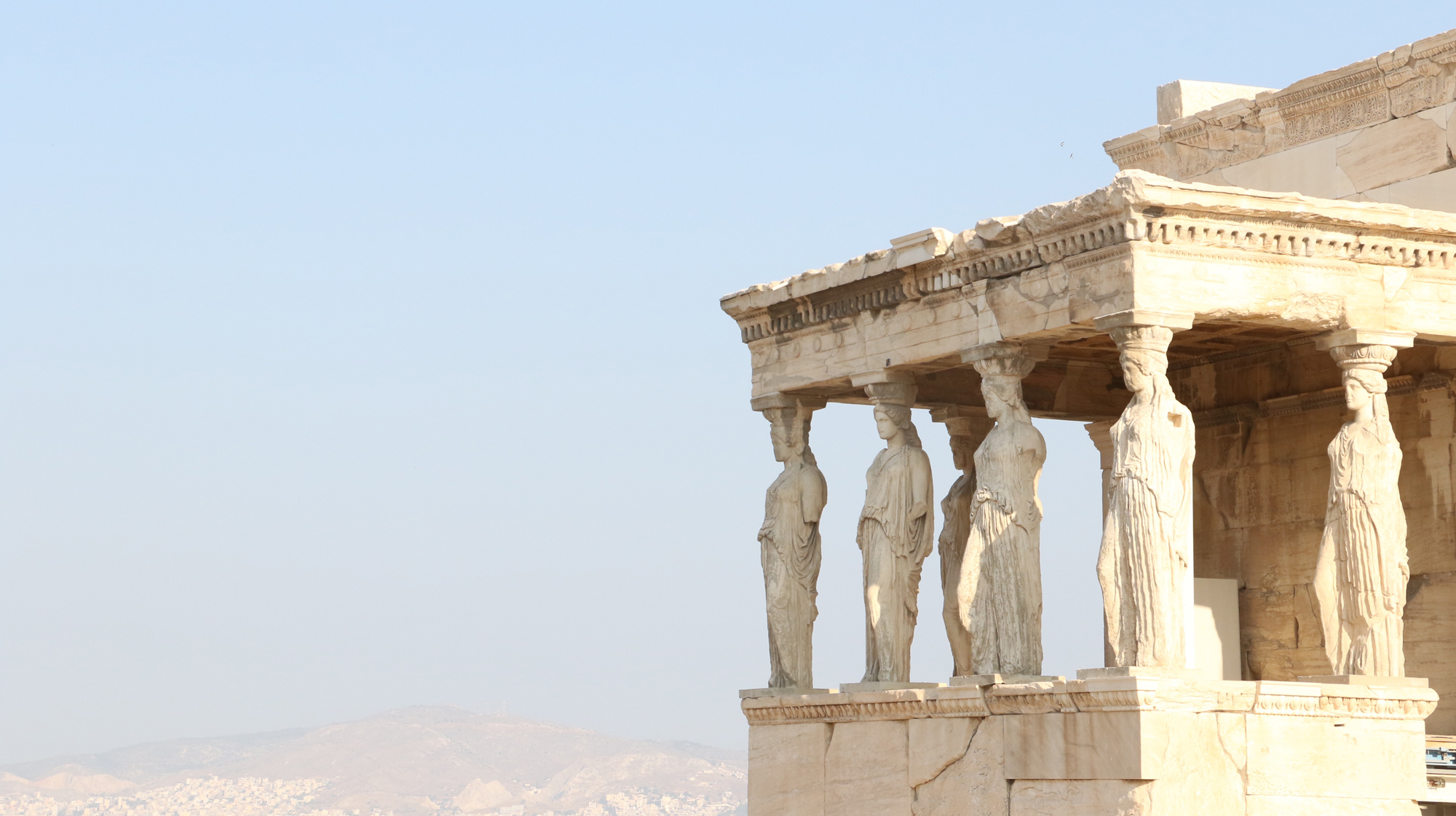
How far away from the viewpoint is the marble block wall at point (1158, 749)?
1205cm

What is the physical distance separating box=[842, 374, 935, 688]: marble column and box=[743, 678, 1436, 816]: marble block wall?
75 cm

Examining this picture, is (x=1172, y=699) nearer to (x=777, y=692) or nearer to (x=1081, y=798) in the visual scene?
(x=1081, y=798)

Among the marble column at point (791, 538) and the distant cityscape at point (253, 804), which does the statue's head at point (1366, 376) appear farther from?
the distant cityscape at point (253, 804)

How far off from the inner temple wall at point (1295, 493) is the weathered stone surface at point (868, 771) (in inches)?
134

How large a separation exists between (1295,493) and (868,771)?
3963mm

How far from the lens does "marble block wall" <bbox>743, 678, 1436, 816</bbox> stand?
39.5 ft

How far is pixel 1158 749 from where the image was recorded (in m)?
12.0

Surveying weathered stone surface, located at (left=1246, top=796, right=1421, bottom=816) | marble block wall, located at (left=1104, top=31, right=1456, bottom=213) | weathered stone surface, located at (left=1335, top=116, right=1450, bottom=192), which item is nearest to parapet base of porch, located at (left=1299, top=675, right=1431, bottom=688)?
weathered stone surface, located at (left=1246, top=796, right=1421, bottom=816)

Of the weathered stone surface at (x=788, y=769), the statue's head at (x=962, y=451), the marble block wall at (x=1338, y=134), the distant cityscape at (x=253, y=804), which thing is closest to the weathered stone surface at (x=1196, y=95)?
the marble block wall at (x=1338, y=134)

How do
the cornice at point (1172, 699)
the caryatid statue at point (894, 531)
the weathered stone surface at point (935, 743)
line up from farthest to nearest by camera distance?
1. the caryatid statue at point (894, 531)
2. the weathered stone surface at point (935, 743)
3. the cornice at point (1172, 699)

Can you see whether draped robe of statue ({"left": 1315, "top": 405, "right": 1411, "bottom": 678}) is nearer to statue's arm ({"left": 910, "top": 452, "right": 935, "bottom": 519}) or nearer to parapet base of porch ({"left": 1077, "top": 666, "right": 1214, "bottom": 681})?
parapet base of porch ({"left": 1077, "top": 666, "right": 1214, "bottom": 681})

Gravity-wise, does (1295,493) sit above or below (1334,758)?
above

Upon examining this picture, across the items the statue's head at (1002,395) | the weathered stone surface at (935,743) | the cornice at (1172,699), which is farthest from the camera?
the statue's head at (1002,395)

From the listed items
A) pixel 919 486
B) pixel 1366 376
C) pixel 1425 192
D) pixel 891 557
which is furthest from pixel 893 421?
pixel 1425 192
